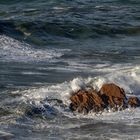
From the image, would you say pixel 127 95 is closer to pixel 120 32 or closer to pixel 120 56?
pixel 120 56

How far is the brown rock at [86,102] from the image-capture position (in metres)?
10.3

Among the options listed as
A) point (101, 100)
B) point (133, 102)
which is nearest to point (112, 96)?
point (101, 100)

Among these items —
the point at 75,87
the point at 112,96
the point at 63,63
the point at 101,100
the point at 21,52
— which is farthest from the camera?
the point at 21,52

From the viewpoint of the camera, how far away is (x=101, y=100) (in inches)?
411

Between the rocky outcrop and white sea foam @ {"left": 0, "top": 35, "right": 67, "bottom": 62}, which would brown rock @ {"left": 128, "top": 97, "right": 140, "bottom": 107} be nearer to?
the rocky outcrop

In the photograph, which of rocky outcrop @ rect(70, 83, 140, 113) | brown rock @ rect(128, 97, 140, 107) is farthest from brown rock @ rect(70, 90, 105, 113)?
brown rock @ rect(128, 97, 140, 107)

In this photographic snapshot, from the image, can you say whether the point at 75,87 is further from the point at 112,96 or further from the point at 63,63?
the point at 63,63

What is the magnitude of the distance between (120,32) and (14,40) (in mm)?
3957

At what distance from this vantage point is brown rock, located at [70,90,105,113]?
1030 cm

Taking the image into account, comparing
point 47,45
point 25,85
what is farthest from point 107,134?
point 47,45

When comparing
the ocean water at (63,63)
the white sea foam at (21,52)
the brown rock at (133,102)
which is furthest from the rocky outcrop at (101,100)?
the white sea foam at (21,52)

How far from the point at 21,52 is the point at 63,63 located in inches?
80.6

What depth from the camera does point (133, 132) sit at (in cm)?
925

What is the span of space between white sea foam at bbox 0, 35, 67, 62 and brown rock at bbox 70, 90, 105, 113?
526cm
